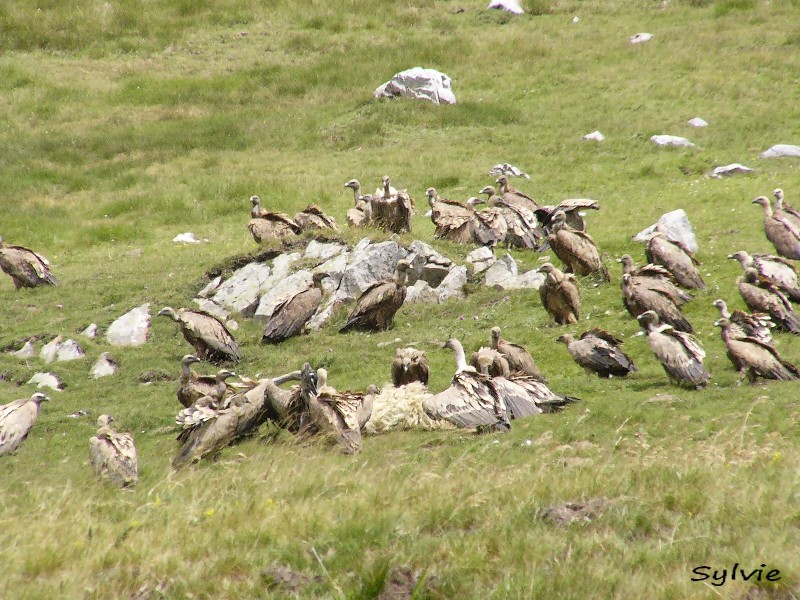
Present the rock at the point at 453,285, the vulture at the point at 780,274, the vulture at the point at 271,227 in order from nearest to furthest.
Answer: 1. the vulture at the point at 780,274
2. the rock at the point at 453,285
3. the vulture at the point at 271,227

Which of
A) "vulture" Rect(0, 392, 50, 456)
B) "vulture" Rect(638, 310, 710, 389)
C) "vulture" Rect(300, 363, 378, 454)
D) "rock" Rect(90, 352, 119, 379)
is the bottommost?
"rock" Rect(90, 352, 119, 379)

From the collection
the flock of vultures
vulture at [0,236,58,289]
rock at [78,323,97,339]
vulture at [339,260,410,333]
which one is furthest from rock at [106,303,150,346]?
vulture at [0,236,58,289]

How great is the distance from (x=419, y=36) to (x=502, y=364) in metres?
28.6

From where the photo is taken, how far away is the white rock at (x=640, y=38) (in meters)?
33.6

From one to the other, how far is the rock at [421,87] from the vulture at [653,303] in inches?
716

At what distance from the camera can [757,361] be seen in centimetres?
1008

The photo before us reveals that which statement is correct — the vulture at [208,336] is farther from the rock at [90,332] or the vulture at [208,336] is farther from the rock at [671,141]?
the rock at [671,141]

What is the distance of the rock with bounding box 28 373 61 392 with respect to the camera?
12.7m

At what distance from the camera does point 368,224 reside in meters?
17.8

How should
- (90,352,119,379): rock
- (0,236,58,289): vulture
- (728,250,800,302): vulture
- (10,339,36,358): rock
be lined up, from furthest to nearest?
(0,236,58,289): vulture, (10,339,36,358): rock, (90,352,119,379): rock, (728,250,800,302): vulture

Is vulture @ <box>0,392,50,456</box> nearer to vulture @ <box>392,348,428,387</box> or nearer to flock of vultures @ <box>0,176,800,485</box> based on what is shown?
flock of vultures @ <box>0,176,800,485</box>

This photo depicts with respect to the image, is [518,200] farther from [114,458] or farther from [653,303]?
[114,458]

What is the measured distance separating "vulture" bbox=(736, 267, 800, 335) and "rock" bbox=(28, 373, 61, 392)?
9.53 meters

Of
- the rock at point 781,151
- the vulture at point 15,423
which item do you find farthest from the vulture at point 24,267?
the rock at point 781,151
